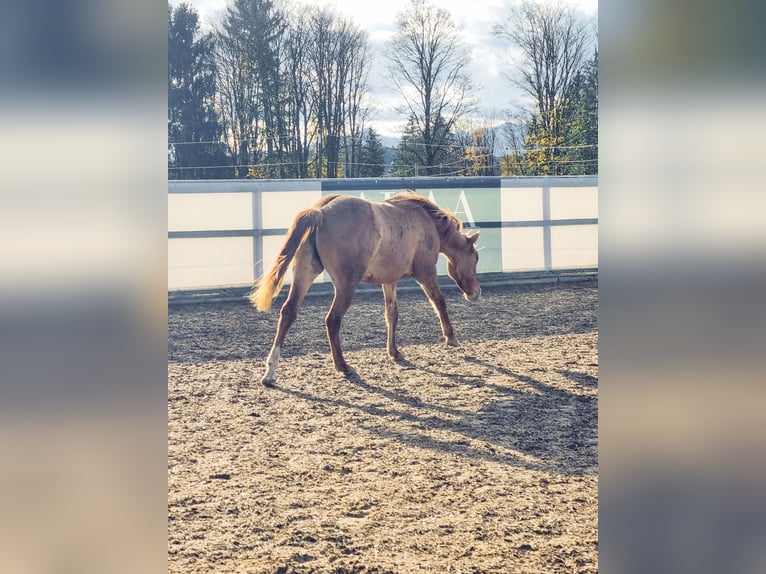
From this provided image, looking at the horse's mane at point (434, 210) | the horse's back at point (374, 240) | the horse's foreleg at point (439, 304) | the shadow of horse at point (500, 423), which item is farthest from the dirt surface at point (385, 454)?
the horse's mane at point (434, 210)

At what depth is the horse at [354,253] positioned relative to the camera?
5.59 m

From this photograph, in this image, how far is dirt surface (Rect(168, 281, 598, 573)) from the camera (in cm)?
256

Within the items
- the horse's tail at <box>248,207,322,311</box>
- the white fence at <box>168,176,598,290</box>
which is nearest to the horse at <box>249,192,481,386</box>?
the horse's tail at <box>248,207,322,311</box>

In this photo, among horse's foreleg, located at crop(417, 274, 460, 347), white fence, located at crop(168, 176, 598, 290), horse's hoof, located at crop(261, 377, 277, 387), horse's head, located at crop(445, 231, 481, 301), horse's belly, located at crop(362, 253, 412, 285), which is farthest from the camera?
white fence, located at crop(168, 176, 598, 290)

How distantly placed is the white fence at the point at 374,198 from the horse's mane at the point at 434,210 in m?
3.50

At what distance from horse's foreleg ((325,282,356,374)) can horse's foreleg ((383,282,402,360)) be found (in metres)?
0.58

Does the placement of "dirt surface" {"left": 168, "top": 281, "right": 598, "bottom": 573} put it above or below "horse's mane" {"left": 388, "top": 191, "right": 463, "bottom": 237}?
below

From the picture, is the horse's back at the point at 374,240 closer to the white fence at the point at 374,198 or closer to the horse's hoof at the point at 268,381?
the horse's hoof at the point at 268,381

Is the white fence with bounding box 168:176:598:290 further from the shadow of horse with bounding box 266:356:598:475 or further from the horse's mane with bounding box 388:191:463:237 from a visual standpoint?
the shadow of horse with bounding box 266:356:598:475

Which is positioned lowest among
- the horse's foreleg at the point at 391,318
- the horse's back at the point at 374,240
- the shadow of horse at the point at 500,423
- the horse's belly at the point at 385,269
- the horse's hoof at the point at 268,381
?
the shadow of horse at the point at 500,423
